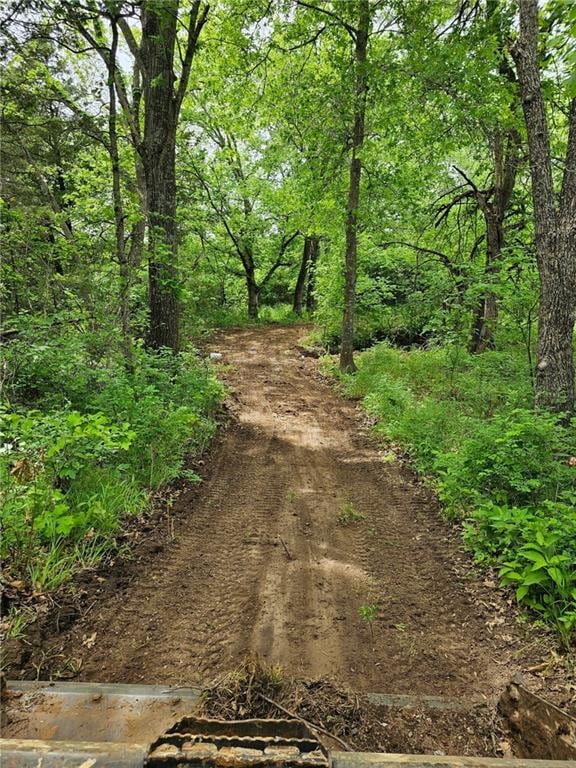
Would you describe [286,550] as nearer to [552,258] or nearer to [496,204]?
[552,258]

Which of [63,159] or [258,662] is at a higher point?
[63,159]

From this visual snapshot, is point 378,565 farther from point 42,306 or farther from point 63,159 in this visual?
point 63,159

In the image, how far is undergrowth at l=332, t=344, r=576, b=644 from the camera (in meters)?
3.17

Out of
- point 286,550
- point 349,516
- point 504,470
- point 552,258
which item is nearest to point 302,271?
point 552,258

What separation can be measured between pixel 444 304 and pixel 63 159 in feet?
39.4

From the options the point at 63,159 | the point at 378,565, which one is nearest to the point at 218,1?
the point at 63,159

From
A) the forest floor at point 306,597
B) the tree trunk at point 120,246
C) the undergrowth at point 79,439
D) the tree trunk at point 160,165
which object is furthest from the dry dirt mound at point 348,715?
the tree trunk at point 160,165

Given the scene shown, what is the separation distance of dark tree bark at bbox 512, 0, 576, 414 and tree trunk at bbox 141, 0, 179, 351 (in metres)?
5.25

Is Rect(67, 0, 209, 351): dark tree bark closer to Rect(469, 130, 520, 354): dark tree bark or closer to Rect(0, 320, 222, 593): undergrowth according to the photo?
Rect(0, 320, 222, 593): undergrowth

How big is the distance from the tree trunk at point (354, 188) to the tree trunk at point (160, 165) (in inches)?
141

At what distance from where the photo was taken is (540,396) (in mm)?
5270

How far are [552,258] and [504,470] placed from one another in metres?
2.84

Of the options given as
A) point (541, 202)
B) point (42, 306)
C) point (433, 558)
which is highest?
point (541, 202)

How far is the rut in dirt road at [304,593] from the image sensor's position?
2691 mm
